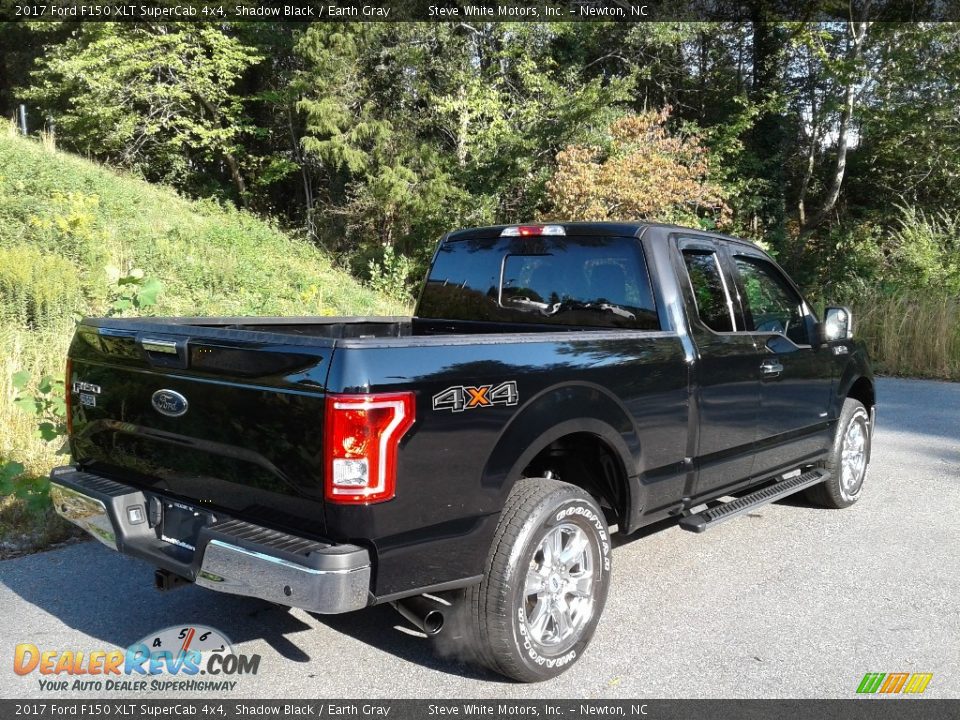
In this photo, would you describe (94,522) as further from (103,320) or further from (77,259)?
(77,259)

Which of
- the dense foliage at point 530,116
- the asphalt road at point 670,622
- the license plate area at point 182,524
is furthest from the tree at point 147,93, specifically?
the license plate area at point 182,524

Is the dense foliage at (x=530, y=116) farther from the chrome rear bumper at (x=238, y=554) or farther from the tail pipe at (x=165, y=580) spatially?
the tail pipe at (x=165, y=580)

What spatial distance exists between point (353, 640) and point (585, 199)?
15.6 meters

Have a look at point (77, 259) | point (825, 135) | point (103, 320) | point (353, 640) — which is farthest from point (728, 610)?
point (825, 135)

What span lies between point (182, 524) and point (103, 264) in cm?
875

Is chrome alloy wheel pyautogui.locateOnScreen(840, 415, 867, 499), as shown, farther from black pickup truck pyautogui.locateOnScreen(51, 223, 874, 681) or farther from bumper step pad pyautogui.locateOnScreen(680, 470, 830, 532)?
black pickup truck pyautogui.locateOnScreen(51, 223, 874, 681)

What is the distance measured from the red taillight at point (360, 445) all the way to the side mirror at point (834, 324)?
3661mm

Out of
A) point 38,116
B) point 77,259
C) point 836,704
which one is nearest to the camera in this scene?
point 836,704

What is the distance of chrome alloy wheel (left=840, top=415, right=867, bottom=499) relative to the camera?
19.3 feet

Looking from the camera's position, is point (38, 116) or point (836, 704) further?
point (38, 116)

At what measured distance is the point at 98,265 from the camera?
1075cm

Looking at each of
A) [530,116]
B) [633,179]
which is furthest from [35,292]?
[530,116]

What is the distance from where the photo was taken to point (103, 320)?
3.71 meters

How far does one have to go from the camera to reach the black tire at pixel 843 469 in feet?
18.9
